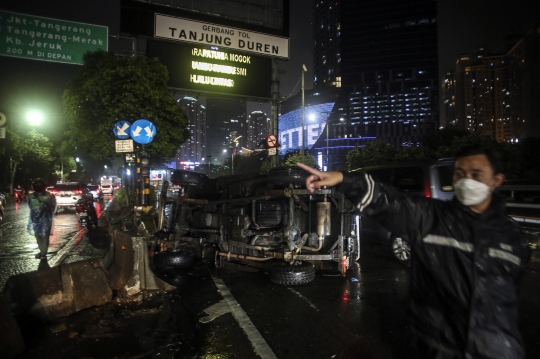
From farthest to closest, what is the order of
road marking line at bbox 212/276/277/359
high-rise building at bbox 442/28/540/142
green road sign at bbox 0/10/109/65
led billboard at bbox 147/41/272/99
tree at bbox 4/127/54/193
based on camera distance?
high-rise building at bbox 442/28/540/142, tree at bbox 4/127/54/193, led billboard at bbox 147/41/272/99, green road sign at bbox 0/10/109/65, road marking line at bbox 212/276/277/359

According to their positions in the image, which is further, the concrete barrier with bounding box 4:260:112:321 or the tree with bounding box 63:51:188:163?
the tree with bounding box 63:51:188:163

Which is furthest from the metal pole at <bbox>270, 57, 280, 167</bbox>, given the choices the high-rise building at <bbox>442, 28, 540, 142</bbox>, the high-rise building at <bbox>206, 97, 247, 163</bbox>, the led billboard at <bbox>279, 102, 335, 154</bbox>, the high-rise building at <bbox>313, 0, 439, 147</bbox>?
the high-rise building at <bbox>206, 97, 247, 163</bbox>

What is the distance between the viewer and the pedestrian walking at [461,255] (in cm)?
154

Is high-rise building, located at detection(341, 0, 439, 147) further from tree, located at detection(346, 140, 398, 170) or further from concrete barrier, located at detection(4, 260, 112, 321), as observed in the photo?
concrete barrier, located at detection(4, 260, 112, 321)

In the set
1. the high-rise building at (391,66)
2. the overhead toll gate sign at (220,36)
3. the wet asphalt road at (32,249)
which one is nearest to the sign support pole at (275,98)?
the overhead toll gate sign at (220,36)

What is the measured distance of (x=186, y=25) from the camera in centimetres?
1898

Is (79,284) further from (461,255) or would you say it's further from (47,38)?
(47,38)

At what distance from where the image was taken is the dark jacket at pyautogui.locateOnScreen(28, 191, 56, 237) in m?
7.83

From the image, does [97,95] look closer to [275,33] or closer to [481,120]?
[275,33]

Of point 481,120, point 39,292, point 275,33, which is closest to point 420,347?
point 39,292

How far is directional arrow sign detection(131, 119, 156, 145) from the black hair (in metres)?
9.17

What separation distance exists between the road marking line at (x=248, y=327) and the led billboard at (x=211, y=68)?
52.6 feet

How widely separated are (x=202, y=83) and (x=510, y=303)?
19.8 m

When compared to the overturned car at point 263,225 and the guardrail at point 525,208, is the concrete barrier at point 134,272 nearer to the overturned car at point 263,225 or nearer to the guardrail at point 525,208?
the overturned car at point 263,225
